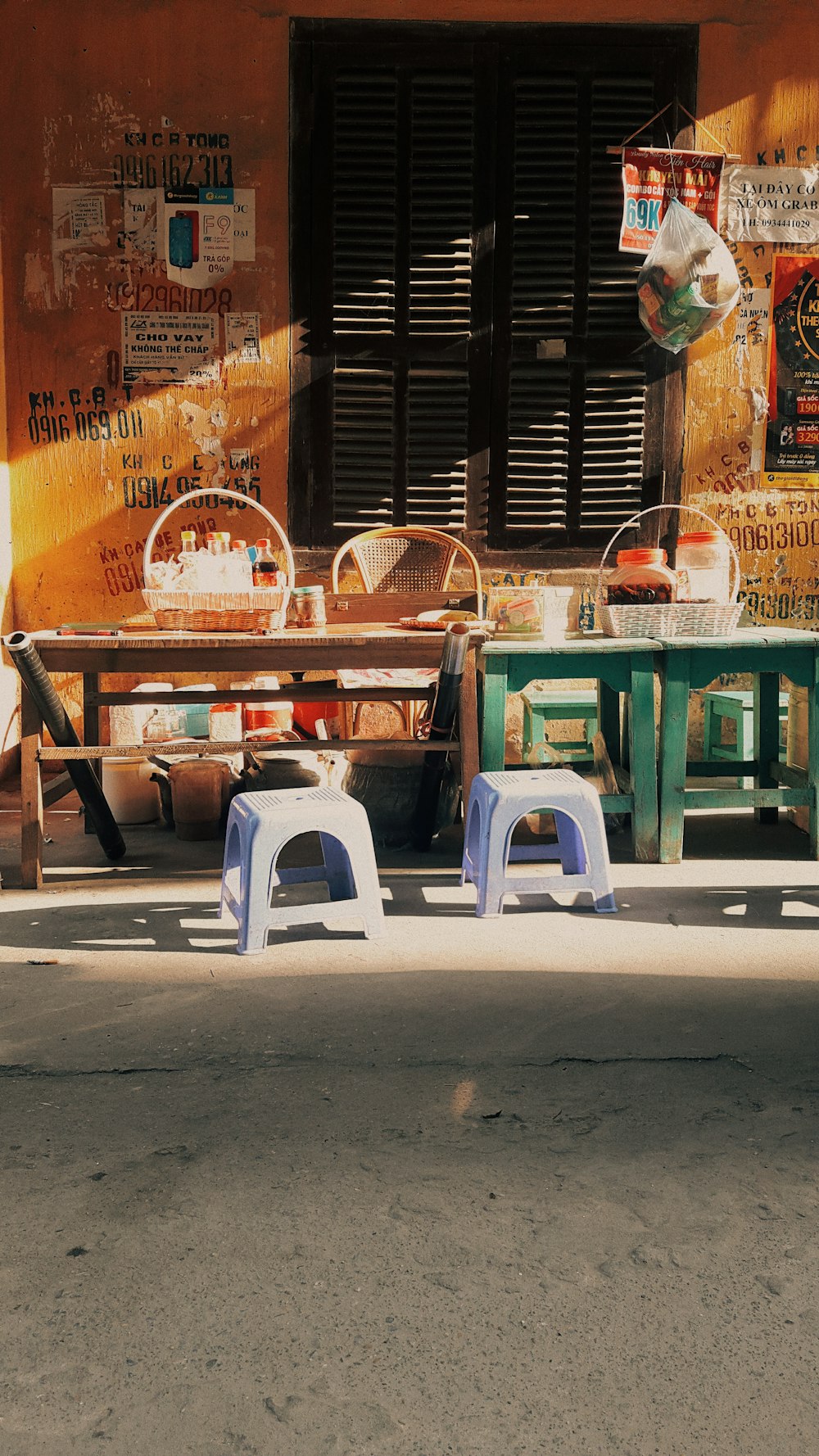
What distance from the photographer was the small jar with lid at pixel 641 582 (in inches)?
190

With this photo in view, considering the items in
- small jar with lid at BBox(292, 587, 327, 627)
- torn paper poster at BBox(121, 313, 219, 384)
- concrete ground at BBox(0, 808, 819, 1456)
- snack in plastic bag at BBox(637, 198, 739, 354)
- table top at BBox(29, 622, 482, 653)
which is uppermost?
snack in plastic bag at BBox(637, 198, 739, 354)

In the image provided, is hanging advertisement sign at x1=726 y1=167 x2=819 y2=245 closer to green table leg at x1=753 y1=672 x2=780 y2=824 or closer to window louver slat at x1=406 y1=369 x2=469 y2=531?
window louver slat at x1=406 y1=369 x2=469 y2=531

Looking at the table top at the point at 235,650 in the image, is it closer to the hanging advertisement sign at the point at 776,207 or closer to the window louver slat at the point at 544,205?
the window louver slat at the point at 544,205

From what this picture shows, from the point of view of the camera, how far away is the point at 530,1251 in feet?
6.75

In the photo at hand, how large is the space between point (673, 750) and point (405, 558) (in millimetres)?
1949

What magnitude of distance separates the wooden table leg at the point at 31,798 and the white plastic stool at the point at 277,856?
857 mm

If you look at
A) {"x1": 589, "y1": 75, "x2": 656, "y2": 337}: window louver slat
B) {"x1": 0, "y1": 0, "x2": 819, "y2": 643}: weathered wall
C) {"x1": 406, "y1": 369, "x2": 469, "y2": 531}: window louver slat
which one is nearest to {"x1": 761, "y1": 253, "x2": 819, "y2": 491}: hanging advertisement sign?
{"x1": 0, "y1": 0, "x2": 819, "y2": 643}: weathered wall

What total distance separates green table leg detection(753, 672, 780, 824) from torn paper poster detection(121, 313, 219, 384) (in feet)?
10.6

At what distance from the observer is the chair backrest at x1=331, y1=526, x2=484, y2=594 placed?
19.9 feet

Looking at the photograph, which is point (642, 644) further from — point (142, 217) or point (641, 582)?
point (142, 217)

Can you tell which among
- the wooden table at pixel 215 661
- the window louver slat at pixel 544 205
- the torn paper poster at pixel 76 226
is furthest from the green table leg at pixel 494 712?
the torn paper poster at pixel 76 226

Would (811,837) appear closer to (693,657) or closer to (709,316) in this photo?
(693,657)

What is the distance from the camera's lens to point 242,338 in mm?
6508

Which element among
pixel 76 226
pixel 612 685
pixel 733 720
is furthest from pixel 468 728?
pixel 76 226
